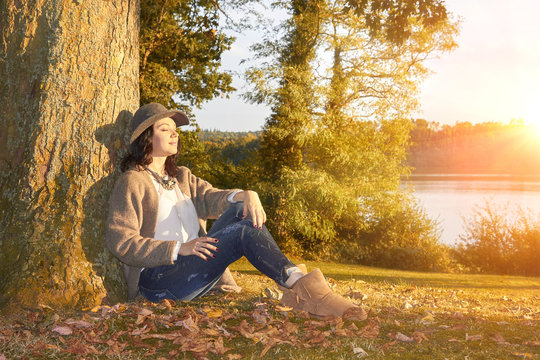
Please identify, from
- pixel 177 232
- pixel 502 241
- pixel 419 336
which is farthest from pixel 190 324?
pixel 502 241

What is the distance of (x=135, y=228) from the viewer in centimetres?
438

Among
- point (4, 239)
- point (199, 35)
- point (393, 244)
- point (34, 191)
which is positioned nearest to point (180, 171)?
point (34, 191)

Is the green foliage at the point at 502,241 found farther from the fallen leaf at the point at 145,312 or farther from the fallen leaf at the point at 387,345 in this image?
the fallen leaf at the point at 145,312

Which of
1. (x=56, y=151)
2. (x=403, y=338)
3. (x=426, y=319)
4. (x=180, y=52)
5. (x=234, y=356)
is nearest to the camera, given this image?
(x=234, y=356)

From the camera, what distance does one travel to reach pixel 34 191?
4.46 metres

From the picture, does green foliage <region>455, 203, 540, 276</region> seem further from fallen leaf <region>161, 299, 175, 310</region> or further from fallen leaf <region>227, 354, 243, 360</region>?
fallen leaf <region>227, 354, 243, 360</region>

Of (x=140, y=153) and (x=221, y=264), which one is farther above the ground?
(x=140, y=153)

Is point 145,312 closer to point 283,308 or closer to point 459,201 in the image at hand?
point 283,308

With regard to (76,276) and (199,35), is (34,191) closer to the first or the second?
(76,276)

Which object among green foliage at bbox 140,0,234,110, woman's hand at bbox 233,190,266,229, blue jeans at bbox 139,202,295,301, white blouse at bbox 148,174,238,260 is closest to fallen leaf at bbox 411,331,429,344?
blue jeans at bbox 139,202,295,301

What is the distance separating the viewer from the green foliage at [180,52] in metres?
14.9

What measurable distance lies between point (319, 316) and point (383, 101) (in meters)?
18.3

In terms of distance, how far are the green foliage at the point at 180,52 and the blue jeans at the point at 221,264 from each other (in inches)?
423

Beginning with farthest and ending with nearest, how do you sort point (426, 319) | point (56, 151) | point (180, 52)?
point (180, 52) → point (56, 151) → point (426, 319)
